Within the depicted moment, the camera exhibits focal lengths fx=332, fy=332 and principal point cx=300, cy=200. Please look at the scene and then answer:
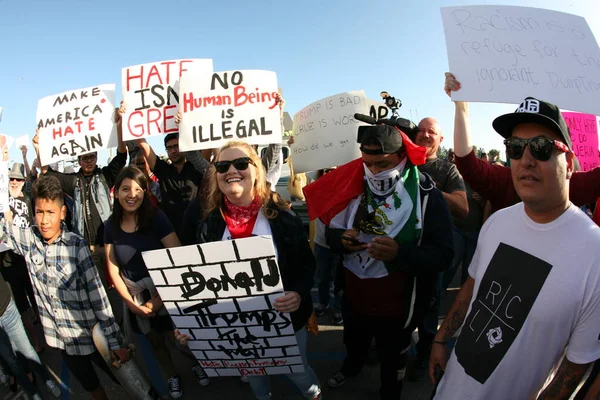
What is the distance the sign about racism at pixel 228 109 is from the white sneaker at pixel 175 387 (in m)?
2.00

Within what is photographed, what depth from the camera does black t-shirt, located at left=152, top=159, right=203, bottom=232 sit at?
3262 mm

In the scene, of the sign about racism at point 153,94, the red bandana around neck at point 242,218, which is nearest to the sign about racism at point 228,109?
the sign about racism at point 153,94

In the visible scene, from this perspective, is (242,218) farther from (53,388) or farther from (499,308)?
(53,388)

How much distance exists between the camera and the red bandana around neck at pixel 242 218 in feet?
6.43

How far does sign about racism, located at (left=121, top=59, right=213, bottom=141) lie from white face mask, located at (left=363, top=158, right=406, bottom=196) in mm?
2135

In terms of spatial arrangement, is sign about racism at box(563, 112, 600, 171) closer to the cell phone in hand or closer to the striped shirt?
the cell phone in hand

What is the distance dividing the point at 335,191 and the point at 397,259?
0.59 m

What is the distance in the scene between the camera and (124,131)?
3.28m

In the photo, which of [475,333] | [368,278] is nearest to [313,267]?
[368,278]

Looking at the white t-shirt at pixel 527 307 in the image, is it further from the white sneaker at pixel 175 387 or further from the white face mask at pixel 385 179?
the white sneaker at pixel 175 387

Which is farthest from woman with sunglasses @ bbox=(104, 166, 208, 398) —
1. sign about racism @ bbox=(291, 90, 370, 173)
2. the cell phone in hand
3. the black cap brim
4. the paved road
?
the black cap brim

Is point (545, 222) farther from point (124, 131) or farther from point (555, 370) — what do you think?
point (124, 131)

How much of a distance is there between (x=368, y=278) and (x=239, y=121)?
1883 mm

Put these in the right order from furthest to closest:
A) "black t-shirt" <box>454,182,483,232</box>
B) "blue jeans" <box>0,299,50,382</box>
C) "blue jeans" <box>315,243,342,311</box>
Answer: "blue jeans" <box>315,243,342,311</box> → "black t-shirt" <box>454,182,483,232</box> → "blue jeans" <box>0,299,50,382</box>
